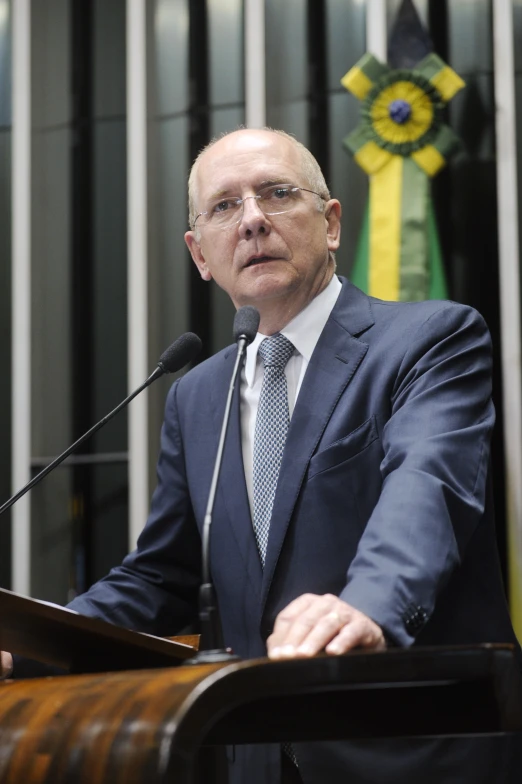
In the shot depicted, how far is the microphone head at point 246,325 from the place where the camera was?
64.1 inches

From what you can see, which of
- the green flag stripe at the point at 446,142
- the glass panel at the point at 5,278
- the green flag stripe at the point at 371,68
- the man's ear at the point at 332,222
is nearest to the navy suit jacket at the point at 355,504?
the man's ear at the point at 332,222

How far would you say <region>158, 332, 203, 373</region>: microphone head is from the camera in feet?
6.07

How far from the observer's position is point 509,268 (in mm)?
3279

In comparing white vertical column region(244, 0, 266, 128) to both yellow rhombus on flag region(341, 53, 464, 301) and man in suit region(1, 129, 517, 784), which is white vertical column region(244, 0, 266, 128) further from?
man in suit region(1, 129, 517, 784)

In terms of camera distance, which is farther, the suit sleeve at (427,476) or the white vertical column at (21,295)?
the white vertical column at (21,295)

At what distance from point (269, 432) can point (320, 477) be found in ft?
0.64

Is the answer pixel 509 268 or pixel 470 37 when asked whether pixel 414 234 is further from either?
pixel 470 37

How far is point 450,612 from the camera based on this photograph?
1.71 m

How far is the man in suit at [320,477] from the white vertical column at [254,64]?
131 centimetres

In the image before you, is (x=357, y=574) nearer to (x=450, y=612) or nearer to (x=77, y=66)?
(x=450, y=612)

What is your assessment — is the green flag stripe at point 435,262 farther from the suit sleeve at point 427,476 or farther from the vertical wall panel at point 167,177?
the suit sleeve at point 427,476

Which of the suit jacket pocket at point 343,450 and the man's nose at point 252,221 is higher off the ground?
the man's nose at point 252,221

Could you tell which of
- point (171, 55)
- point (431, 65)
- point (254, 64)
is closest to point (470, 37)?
point (431, 65)

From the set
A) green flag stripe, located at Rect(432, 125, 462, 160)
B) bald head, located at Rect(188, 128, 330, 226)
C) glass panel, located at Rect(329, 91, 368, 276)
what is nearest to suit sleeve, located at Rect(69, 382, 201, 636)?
bald head, located at Rect(188, 128, 330, 226)
